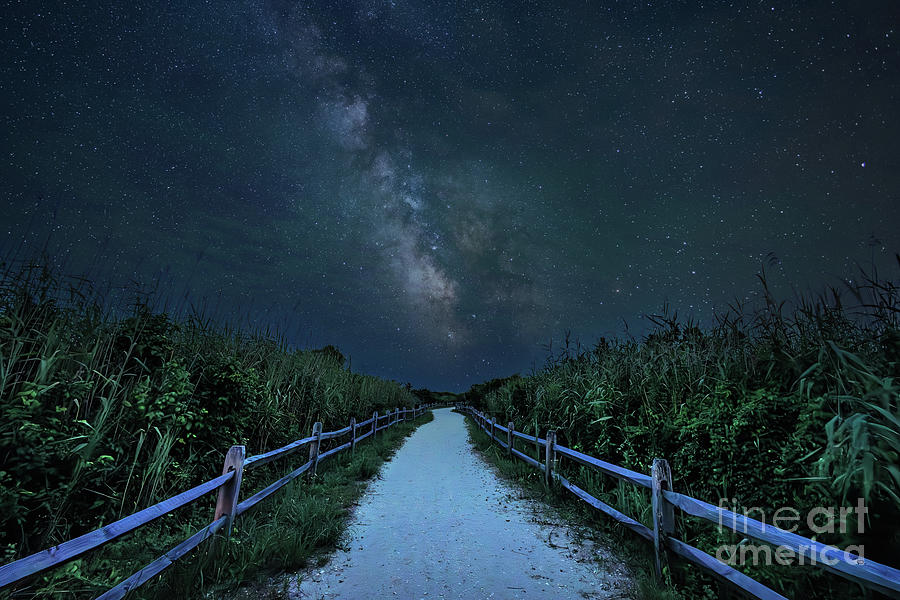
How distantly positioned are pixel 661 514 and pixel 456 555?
2246 mm

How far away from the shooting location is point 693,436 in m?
4.14

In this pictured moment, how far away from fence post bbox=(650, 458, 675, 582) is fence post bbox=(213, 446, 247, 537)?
4208mm

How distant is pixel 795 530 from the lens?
10.1 ft

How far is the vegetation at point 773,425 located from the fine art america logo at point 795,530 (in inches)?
1.6

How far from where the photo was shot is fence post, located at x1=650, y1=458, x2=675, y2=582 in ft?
12.2

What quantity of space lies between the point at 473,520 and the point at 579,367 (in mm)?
4592

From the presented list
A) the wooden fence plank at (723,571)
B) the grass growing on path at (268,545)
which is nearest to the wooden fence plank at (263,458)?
the grass growing on path at (268,545)

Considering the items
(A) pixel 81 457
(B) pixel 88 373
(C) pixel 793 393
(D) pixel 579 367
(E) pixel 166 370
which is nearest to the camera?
(A) pixel 81 457

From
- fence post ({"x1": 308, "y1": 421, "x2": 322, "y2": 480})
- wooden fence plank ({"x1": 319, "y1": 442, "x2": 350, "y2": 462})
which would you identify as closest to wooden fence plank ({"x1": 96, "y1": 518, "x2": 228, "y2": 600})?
fence post ({"x1": 308, "y1": 421, "x2": 322, "y2": 480})

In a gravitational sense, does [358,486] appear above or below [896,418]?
below

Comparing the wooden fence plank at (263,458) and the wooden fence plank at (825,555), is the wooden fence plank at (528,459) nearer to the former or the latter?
the wooden fence plank at (263,458)

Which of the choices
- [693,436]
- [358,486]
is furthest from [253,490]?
[693,436]

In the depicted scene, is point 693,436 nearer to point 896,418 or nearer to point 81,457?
point 896,418

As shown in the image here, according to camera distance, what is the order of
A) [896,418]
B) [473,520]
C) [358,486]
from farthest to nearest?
[358,486]
[473,520]
[896,418]
